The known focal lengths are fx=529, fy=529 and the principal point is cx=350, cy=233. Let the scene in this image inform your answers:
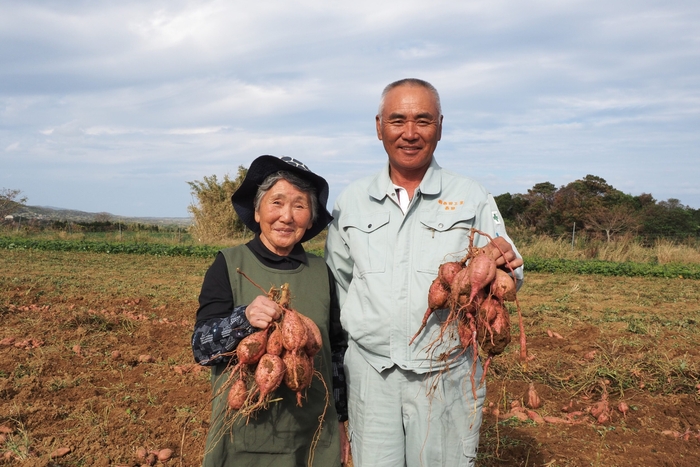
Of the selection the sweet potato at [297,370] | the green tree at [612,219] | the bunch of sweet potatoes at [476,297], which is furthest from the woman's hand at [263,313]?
the green tree at [612,219]

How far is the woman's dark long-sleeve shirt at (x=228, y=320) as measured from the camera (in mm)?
1942

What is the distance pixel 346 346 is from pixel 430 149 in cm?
96

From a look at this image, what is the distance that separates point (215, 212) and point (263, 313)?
26.3 meters

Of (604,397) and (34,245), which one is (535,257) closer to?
(604,397)

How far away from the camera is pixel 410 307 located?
2207mm

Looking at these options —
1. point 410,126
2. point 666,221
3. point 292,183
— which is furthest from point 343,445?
point 666,221

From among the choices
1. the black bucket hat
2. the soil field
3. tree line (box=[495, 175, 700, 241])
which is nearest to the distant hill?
tree line (box=[495, 175, 700, 241])

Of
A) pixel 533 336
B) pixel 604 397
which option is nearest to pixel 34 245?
pixel 533 336

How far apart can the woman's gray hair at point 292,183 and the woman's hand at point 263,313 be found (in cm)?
53

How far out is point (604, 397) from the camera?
4.61 meters

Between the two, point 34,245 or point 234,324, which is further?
point 34,245

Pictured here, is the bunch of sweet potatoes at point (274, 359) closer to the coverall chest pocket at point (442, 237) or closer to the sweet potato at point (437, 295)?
the sweet potato at point (437, 295)

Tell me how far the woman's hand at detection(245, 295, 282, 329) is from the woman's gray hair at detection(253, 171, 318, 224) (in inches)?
20.9

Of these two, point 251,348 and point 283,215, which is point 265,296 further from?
point 283,215
